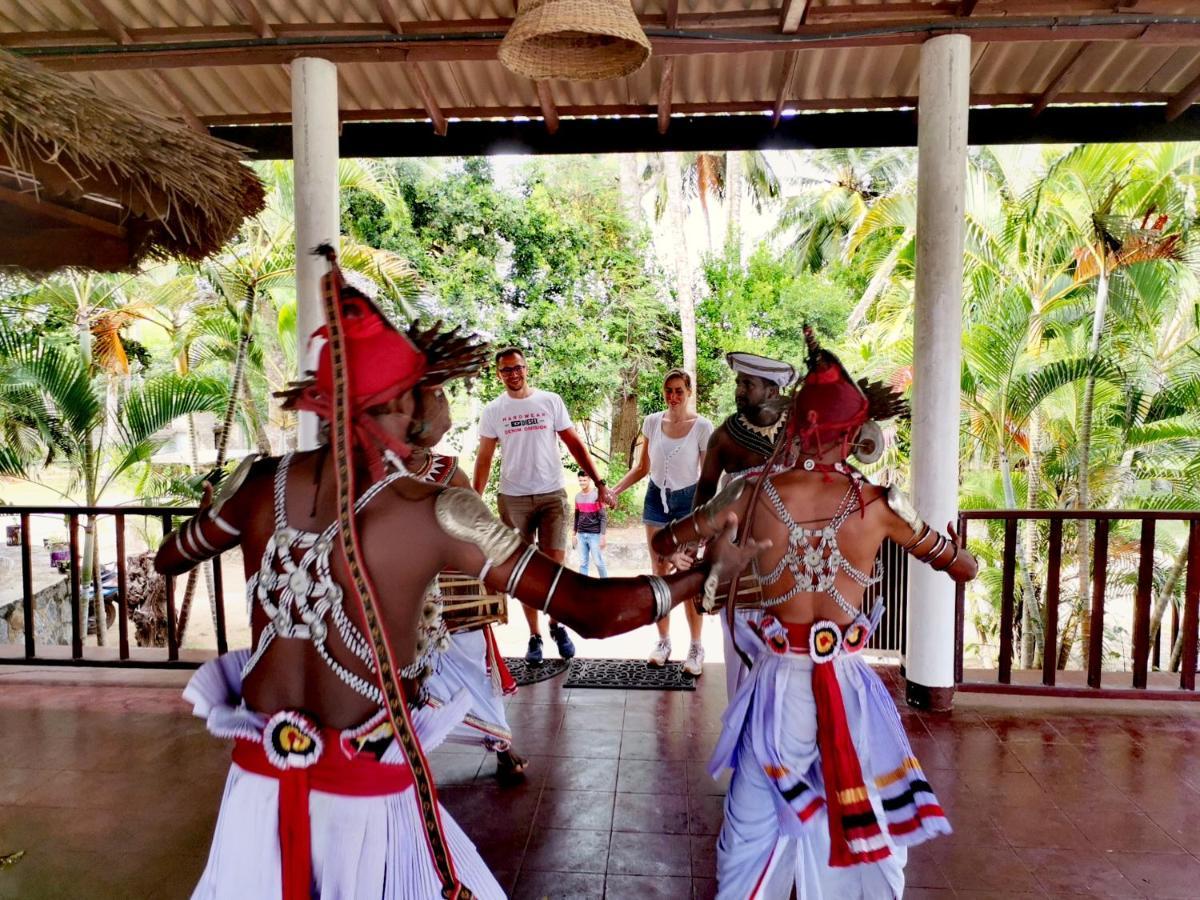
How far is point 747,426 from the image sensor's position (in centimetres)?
418

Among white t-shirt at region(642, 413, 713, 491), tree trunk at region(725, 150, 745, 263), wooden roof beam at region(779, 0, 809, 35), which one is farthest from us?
tree trunk at region(725, 150, 745, 263)

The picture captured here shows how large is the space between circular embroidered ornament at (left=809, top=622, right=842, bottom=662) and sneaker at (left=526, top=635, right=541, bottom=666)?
307 cm

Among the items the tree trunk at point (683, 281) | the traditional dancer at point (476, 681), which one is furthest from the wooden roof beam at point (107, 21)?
the tree trunk at point (683, 281)

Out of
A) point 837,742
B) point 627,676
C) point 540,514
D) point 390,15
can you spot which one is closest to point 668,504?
point 540,514

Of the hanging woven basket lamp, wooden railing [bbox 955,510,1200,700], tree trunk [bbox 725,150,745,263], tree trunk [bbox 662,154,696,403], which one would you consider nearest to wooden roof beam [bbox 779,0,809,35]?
the hanging woven basket lamp

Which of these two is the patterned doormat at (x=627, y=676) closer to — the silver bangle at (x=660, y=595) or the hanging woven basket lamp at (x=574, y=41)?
the silver bangle at (x=660, y=595)

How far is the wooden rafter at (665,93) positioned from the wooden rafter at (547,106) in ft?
2.22

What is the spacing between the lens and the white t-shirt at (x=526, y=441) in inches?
221

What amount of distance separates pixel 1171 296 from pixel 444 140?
27.5ft

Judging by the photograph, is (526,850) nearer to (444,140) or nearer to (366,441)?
(366,441)

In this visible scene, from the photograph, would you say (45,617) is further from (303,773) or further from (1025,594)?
(1025,594)

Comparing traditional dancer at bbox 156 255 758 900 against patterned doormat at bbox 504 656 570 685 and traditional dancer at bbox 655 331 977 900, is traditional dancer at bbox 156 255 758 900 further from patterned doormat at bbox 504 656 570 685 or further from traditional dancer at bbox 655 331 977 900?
patterned doormat at bbox 504 656 570 685

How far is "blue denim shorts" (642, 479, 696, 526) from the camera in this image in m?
5.47

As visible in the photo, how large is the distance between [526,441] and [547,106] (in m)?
2.10
